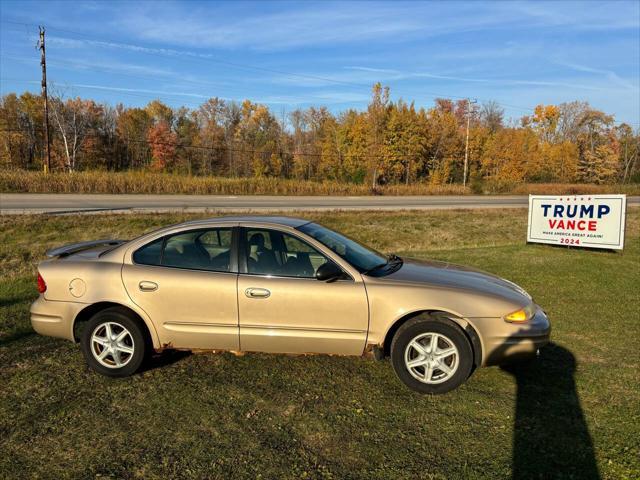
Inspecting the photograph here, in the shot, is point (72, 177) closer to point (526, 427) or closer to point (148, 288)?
point (148, 288)

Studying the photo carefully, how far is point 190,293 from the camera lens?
4.29 metres

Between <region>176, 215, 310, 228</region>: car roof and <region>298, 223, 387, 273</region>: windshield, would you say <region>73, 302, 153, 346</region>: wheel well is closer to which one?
<region>176, 215, 310, 228</region>: car roof

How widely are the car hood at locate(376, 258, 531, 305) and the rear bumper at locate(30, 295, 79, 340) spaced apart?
9.33 ft

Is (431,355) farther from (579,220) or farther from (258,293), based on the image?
(579,220)

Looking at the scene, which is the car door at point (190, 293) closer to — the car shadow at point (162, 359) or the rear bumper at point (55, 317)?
the car shadow at point (162, 359)

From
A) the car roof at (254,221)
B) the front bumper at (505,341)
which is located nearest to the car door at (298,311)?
the car roof at (254,221)

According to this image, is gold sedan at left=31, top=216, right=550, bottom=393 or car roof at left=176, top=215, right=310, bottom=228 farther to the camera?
car roof at left=176, top=215, right=310, bottom=228

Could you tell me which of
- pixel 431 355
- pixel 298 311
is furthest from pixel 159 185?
pixel 431 355

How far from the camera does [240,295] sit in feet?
13.9

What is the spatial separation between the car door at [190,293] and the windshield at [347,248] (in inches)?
31.8

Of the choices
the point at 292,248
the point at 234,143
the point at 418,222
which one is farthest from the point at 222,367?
the point at 234,143

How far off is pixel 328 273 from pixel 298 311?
0.42 m

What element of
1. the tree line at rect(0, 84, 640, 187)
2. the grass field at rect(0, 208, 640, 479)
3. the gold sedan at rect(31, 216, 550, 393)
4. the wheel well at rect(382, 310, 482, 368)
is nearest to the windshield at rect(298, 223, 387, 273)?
the gold sedan at rect(31, 216, 550, 393)

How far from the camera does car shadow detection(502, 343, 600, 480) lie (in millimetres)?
3041
